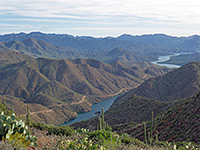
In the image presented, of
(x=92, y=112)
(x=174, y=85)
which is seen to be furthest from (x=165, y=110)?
(x=92, y=112)

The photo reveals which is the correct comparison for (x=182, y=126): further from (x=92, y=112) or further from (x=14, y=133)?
(x=92, y=112)

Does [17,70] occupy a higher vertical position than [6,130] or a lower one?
lower

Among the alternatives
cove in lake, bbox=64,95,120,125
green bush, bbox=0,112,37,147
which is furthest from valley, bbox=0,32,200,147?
green bush, bbox=0,112,37,147

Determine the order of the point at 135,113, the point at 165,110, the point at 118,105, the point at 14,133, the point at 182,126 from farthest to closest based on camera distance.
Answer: the point at 118,105, the point at 135,113, the point at 165,110, the point at 182,126, the point at 14,133

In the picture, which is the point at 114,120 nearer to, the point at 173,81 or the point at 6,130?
the point at 6,130

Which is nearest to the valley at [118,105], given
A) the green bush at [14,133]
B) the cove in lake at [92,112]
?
the cove in lake at [92,112]

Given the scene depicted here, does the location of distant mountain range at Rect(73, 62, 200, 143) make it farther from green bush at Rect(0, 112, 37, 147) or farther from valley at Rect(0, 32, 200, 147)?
green bush at Rect(0, 112, 37, 147)

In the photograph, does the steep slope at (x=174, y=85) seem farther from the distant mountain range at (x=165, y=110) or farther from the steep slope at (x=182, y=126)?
the steep slope at (x=182, y=126)

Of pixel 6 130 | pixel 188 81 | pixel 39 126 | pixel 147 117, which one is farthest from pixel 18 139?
pixel 188 81
